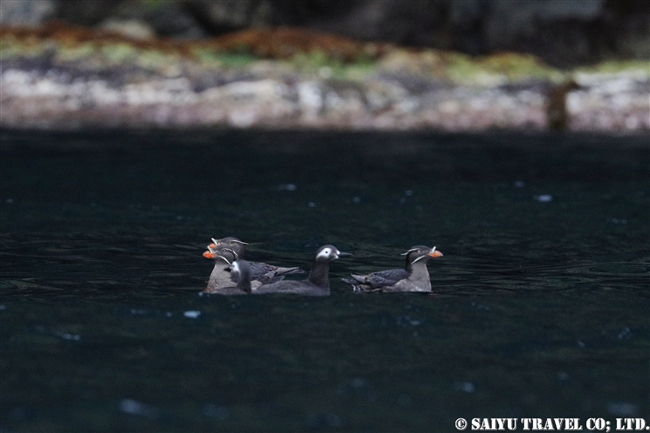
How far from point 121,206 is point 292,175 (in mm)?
4494

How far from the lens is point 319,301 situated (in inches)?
424

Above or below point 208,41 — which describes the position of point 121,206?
below

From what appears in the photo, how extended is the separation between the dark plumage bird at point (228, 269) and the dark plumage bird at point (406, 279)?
3.32 ft

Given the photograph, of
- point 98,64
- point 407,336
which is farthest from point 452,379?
point 98,64

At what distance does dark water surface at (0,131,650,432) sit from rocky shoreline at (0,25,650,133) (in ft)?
18.1

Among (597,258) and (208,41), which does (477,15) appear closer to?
(208,41)

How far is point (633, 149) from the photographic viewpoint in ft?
79.9

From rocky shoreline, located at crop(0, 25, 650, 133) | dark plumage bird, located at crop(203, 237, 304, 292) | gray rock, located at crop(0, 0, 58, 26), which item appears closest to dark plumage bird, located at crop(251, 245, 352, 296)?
dark plumage bird, located at crop(203, 237, 304, 292)

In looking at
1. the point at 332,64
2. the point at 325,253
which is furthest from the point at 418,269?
the point at 332,64

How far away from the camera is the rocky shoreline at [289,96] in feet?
90.5

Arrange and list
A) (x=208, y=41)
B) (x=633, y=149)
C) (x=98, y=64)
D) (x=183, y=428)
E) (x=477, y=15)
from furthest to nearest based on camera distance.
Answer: (x=477, y=15) < (x=208, y=41) < (x=98, y=64) < (x=633, y=149) < (x=183, y=428)

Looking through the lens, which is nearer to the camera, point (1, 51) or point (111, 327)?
point (111, 327)

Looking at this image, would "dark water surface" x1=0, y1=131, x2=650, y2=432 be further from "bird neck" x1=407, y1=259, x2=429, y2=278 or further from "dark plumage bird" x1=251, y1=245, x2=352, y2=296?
"bird neck" x1=407, y1=259, x2=429, y2=278

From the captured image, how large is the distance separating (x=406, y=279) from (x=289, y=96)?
55.6 feet
